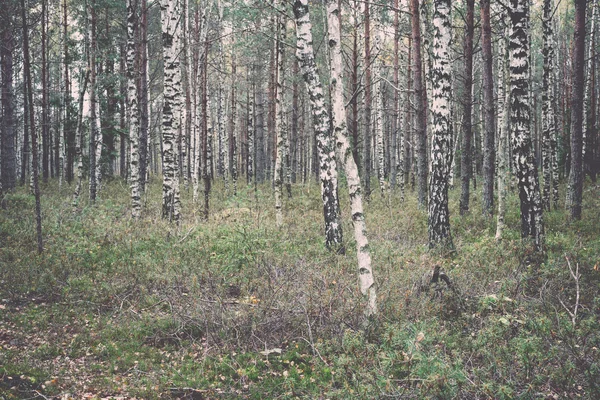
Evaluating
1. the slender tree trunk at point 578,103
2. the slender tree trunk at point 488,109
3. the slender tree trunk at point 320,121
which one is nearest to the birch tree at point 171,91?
the slender tree trunk at point 320,121

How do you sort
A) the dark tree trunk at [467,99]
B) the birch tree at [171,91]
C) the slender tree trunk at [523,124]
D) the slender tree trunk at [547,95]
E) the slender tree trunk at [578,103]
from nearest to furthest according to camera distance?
the slender tree trunk at [523,124], the slender tree trunk at [578,103], the birch tree at [171,91], the dark tree trunk at [467,99], the slender tree trunk at [547,95]

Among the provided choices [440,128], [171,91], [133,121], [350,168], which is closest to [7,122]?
[133,121]

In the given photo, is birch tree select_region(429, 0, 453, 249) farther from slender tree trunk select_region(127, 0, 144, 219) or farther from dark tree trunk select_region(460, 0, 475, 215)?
slender tree trunk select_region(127, 0, 144, 219)

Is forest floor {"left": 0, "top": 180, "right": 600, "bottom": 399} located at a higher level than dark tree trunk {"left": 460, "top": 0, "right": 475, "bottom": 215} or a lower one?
lower

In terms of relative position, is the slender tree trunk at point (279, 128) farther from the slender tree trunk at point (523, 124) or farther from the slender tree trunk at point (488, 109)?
the slender tree trunk at point (523, 124)

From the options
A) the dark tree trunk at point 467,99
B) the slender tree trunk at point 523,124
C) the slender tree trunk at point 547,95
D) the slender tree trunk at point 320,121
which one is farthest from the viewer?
the slender tree trunk at point 547,95

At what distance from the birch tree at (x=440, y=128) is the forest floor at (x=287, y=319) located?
0.74 metres

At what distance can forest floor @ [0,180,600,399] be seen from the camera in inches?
173

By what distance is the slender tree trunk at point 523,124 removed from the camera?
8617 mm

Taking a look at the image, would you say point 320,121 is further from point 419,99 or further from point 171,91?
point 419,99

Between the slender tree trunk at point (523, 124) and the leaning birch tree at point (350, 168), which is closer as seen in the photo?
the leaning birch tree at point (350, 168)

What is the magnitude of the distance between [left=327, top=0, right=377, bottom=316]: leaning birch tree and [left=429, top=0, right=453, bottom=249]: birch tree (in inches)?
174

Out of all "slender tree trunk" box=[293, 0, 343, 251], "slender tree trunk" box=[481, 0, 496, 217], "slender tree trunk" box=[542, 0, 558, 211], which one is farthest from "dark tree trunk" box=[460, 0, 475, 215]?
"slender tree trunk" box=[293, 0, 343, 251]

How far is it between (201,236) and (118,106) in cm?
1889
